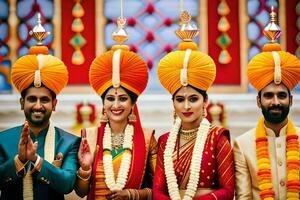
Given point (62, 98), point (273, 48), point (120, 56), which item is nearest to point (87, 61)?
point (62, 98)

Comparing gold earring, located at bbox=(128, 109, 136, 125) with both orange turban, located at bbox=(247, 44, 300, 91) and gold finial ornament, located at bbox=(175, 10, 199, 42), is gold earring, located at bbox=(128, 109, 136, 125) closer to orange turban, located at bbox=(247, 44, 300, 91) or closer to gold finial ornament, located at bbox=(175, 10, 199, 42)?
gold finial ornament, located at bbox=(175, 10, 199, 42)

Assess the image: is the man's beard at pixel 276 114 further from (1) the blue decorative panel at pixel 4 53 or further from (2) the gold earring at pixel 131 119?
(1) the blue decorative panel at pixel 4 53

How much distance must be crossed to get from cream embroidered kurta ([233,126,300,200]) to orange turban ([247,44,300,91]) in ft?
0.81

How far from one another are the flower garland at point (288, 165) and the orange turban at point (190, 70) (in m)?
0.40

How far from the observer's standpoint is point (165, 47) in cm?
471

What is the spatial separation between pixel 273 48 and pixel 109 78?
0.86 metres

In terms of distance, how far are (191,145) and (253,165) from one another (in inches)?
12.8

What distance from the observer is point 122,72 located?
11.2ft

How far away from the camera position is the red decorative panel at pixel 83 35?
15.4ft

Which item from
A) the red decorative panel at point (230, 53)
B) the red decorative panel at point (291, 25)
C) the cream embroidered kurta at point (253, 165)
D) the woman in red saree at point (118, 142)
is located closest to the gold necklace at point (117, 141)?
the woman in red saree at point (118, 142)

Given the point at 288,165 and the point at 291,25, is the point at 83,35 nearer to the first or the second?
the point at 291,25

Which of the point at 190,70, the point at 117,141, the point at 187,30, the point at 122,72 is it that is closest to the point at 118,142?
the point at 117,141

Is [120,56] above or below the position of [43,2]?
below

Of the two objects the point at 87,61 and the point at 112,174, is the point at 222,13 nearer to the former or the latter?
the point at 87,61
